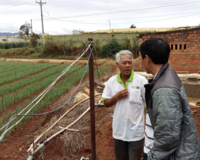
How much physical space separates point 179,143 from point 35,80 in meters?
8.32

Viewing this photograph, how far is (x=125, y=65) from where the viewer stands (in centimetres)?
209

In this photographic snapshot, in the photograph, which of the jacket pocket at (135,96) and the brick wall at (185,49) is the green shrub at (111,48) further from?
the jacket pocket at (135,96)

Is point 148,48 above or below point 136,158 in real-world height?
above

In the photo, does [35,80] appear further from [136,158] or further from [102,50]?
[102,50]

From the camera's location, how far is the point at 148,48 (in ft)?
4.24

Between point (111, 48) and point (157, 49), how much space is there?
16952mm

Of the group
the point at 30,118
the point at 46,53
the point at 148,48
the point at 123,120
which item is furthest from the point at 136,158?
the point at 46,53

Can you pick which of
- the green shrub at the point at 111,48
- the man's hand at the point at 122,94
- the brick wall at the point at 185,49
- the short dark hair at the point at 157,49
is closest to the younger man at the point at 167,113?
the short dark hair at the point at 157,49

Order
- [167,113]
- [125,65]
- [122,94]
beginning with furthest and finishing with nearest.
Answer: [125,65] < [122,94] < [167,113]

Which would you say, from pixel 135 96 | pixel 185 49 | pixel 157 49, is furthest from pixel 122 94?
pixel 185 49

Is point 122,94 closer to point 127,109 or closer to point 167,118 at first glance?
point 127,109

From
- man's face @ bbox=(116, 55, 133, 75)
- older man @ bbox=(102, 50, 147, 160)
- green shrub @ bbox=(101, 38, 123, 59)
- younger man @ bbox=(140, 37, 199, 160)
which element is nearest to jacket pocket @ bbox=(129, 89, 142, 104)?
older man @ bbox=(102, 50, 147, 160)

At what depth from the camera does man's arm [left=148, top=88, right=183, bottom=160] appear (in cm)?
112

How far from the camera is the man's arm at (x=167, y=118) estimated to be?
1120mm
